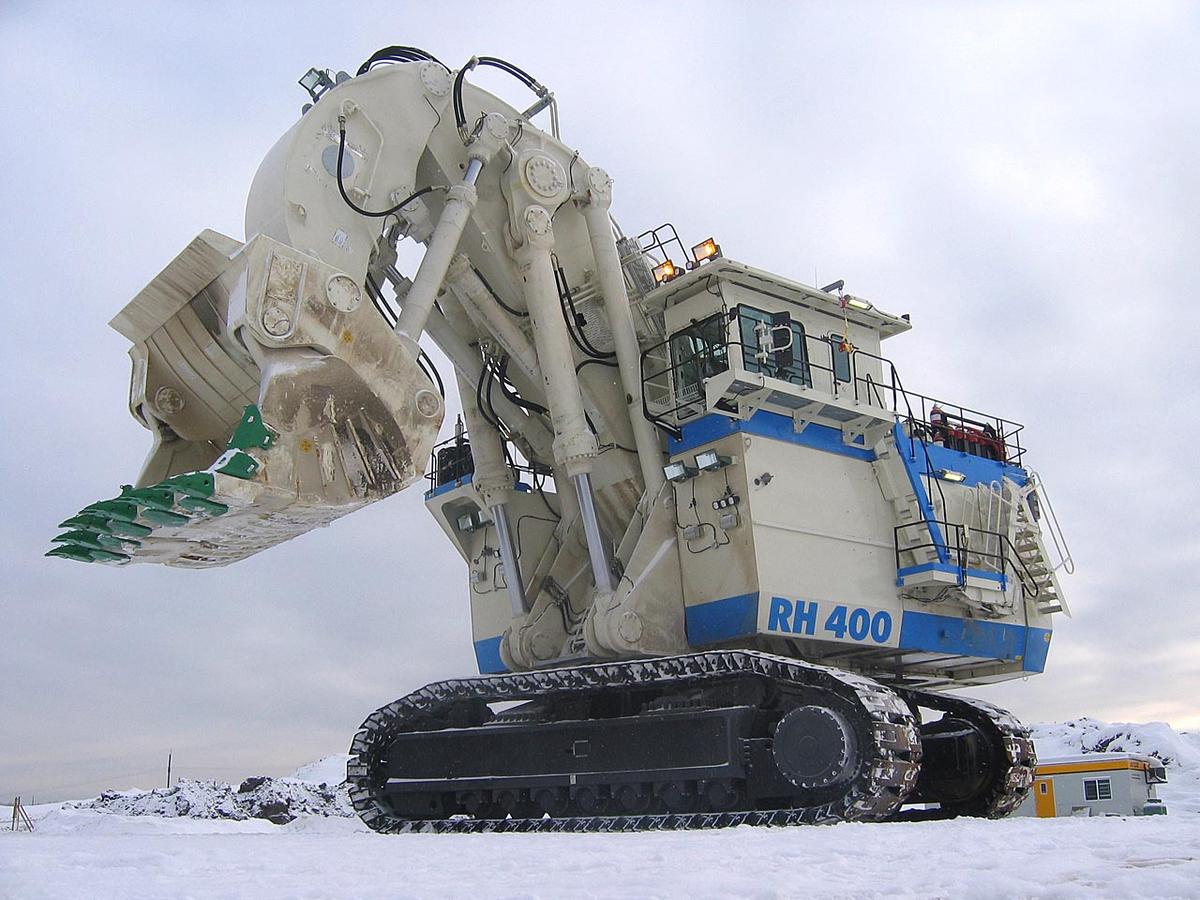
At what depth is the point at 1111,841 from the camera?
20.9ft

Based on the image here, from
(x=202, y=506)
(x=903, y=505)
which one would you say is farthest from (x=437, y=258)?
(x=903, y=505)

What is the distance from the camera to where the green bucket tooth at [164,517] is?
9172mm

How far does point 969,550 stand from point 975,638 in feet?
3.52

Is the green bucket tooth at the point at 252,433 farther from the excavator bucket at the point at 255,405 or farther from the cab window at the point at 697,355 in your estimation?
the cab window at the point at 697,355

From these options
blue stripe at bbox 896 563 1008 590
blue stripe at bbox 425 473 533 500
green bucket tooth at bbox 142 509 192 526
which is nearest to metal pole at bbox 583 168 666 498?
blue stripe at bbox 425 473 533 500

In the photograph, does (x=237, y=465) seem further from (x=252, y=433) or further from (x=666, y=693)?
(x=666, y=693)

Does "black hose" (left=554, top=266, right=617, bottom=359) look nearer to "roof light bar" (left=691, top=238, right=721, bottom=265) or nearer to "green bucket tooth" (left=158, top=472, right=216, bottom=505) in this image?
"roof light bar" (left=691, top=238, right=721, bottom=265)

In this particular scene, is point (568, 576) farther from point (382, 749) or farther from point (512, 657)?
point (382, 749)

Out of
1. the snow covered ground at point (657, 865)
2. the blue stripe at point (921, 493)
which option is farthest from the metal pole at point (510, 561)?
the snow covered ground at point (657, 865)

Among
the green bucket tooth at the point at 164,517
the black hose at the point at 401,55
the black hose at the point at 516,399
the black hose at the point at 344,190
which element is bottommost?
the green bucket tooth at the point at 164,517

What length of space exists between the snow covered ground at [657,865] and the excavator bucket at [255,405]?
2431 millimetres

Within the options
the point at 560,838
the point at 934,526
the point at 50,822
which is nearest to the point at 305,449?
the point at 560,838

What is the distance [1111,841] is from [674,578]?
21.2 ft

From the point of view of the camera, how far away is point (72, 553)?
966cm
